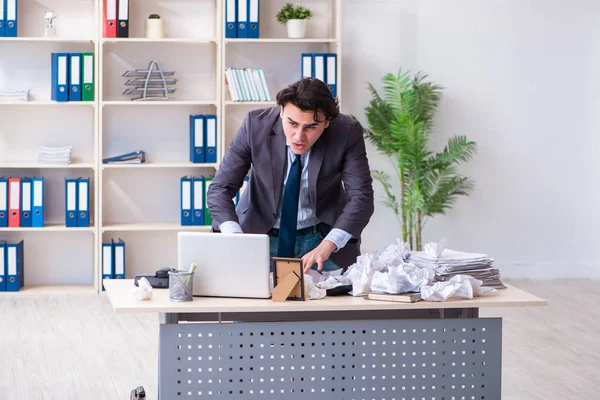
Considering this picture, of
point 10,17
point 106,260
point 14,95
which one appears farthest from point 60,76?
point 106,260

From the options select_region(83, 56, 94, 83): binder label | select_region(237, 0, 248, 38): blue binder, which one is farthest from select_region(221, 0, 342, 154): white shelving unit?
select_region(83, 56, 94, 83): binder label

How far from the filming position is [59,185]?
6008 mm

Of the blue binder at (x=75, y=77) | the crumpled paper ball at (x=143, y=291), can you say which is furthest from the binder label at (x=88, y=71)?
the crumpled paper ball at (x=143, y=291)

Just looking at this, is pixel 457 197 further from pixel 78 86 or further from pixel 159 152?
pixel 78 86

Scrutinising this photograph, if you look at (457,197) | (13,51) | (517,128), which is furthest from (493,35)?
(13,51)

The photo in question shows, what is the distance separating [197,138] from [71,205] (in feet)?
3.28

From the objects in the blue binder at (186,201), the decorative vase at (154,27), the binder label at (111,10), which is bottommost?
the blue binder at (186,201)

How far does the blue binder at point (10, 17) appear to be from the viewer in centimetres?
561

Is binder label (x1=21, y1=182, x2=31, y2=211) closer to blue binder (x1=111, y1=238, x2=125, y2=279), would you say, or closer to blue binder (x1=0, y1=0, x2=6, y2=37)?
blue binder (x1=111, y1=238, x2=125, y2=279)

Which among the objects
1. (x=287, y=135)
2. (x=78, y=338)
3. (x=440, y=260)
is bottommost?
(x=78, y=338)

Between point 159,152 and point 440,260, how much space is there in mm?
3599

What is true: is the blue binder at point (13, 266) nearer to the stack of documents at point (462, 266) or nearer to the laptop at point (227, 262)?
the laptop at point (227, 262)

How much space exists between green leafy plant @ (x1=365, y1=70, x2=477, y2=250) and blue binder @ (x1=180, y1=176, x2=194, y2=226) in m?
1.35

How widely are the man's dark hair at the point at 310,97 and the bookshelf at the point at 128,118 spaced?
288cm
